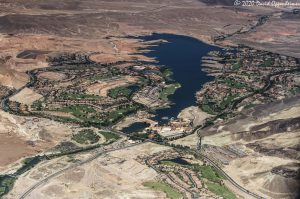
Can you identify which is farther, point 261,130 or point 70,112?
point 70,112

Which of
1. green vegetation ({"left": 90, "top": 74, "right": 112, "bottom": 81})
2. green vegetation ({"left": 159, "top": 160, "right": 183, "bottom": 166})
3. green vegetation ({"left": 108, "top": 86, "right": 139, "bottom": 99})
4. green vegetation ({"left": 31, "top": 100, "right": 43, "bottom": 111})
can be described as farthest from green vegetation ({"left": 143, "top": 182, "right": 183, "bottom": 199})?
green vegetation ({"left": 90, "top": 74, "right": 112, "bottom": 81})

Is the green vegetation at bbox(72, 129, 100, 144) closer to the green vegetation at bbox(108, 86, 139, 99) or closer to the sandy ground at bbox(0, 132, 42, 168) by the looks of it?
the sandy ground at bbox(0, 132, 42, 168)

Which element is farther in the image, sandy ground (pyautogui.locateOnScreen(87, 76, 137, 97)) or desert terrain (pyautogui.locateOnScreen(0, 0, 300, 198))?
sandy ground (pyautogui.locateOnScreen(87, 76, 137, 97))

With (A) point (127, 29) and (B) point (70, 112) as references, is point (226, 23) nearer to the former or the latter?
(A) point (127, 29)

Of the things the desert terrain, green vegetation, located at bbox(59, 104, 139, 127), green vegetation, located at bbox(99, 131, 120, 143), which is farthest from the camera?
green vegetation, located at bbox(59, 104, 139, 127)

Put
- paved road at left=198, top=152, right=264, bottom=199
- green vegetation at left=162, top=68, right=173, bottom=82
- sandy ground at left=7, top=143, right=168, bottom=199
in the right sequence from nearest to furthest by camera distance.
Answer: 1. sandy ground at left=7, top=143, right=168, bottom=199
2. paved road at left=198, top=152, right=264, bottom=199
3. green vegetation at left=162, top=68, right=173, bottom=82

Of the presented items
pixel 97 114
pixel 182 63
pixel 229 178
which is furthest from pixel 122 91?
pixel 229 178

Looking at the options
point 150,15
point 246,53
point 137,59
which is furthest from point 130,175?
point 150,15
